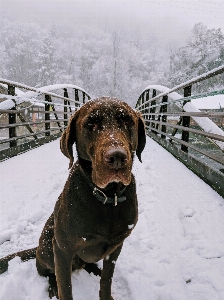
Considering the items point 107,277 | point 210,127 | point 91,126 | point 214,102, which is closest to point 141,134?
point 91,126

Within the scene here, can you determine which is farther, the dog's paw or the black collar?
the dog's paw

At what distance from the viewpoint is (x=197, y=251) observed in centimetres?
206

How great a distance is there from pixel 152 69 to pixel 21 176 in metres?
80.1

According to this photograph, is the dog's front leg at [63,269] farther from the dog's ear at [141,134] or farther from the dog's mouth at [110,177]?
the dog's ear at [141,134]

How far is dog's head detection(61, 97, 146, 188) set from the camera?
4.22ft

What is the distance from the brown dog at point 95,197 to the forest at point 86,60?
4405cm

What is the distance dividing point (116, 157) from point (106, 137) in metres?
0.17

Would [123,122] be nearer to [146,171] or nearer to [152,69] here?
[146,171]

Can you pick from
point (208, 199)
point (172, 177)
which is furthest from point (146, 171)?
point (208, 199)

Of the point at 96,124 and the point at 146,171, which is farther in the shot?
the point at 146,171

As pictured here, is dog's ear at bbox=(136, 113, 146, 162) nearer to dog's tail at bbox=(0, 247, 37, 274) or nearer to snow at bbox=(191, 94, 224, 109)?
dog's tail at bbox=(0, 247, 37, 274)

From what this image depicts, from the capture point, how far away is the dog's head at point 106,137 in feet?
4.22

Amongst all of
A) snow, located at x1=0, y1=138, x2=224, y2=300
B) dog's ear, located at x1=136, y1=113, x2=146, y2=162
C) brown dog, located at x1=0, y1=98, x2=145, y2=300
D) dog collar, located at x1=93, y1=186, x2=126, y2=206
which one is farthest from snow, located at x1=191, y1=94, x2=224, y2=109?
dog collar, located at x1=93, y1=186, x2=126, y2=206

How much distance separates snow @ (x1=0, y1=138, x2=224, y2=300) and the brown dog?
25 centimetres
